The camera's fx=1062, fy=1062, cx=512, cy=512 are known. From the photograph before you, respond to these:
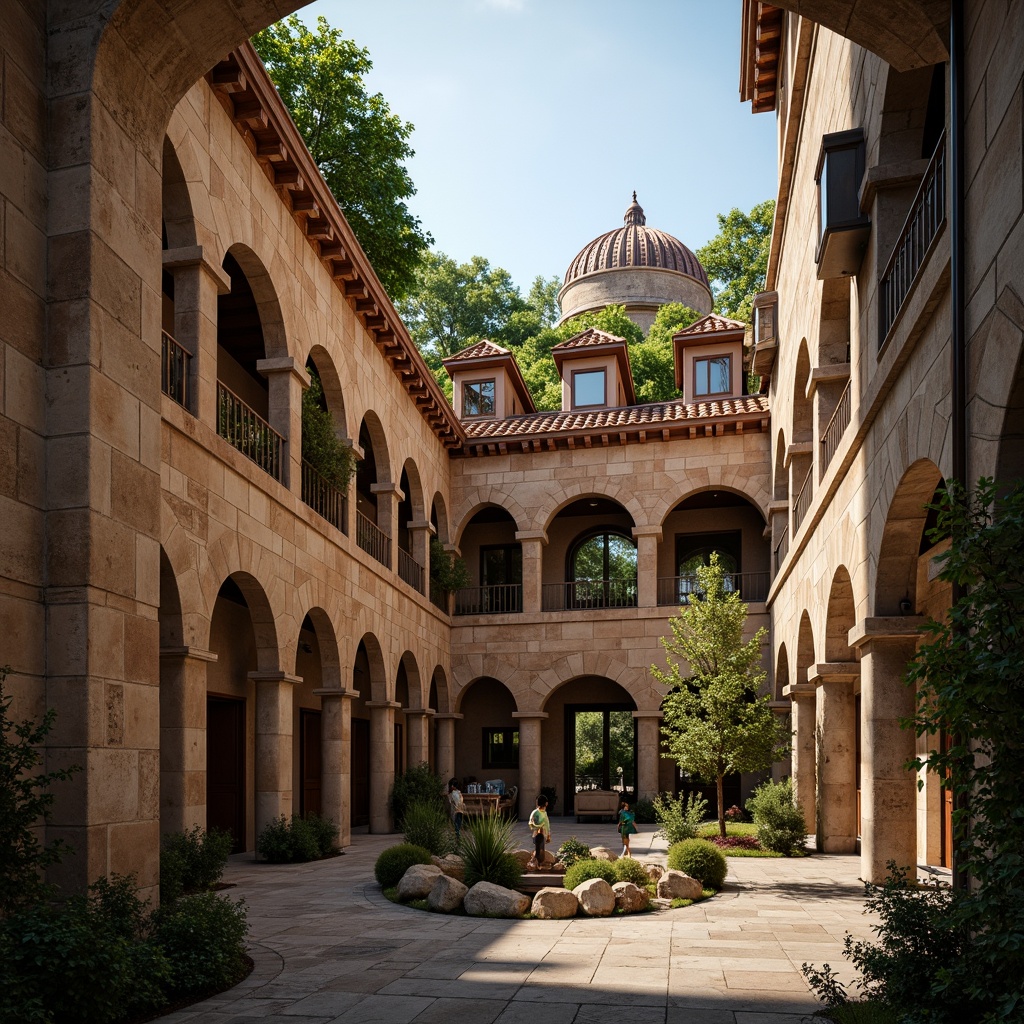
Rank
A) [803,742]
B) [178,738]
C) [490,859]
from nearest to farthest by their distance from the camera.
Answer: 1. [178,738]
2. [490,859]
3. [803,742]

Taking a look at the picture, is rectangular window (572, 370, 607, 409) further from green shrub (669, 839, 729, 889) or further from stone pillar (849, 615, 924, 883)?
stone pillar (849, 615, 924, 883)

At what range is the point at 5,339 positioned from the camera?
24.0 ft

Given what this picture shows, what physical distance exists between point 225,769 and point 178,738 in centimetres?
608

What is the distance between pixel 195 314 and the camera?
1266 centimetres

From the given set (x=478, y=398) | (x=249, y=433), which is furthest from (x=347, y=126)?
(x=249, y=433)

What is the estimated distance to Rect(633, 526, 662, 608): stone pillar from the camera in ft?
84.4

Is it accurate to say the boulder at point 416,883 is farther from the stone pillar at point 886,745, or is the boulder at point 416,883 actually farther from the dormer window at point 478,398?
the dormer window at point 478,398

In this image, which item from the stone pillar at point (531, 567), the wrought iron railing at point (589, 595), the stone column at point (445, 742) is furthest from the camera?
the wrought iron railing at point (589, 595)

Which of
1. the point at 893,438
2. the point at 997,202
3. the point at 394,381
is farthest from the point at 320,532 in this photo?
the point at 997,202

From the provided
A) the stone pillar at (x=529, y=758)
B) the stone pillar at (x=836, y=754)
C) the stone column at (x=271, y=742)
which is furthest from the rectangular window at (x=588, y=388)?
the stone column at (x=271, y=742)

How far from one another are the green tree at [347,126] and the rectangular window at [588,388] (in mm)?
6489

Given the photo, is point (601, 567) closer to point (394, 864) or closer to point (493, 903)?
point (394, 864)

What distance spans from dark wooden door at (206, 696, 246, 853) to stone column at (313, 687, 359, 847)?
1.38 metres

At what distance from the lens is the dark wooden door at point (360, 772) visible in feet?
76.8
